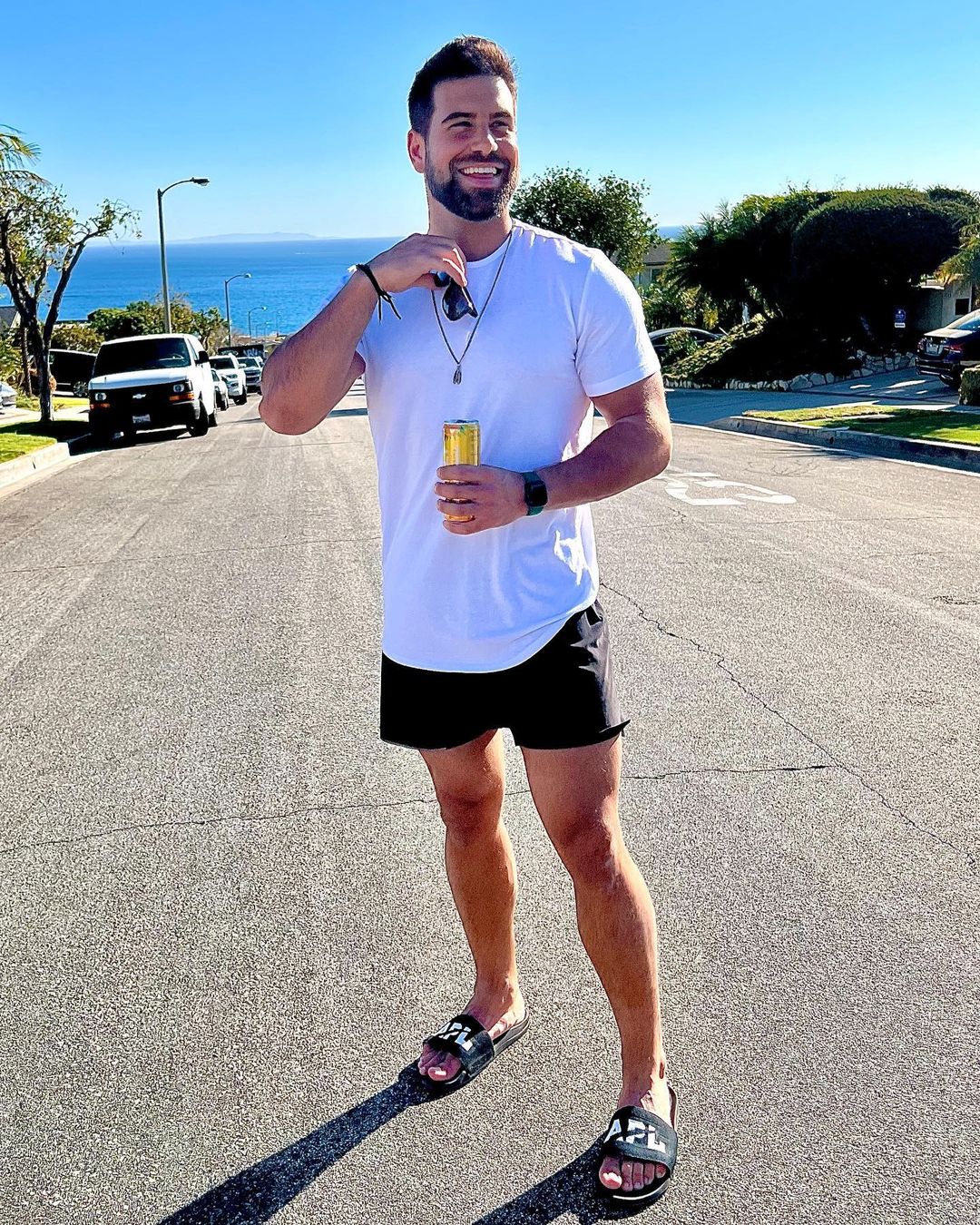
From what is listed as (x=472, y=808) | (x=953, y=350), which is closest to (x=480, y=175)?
(x=472, y=808)

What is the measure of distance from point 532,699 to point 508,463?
0.48 m

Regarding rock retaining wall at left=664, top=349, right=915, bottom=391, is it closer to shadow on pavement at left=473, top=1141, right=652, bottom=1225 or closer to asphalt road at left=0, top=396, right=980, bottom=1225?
asphalt road at left=0, top=396, right=980, bottom=1225

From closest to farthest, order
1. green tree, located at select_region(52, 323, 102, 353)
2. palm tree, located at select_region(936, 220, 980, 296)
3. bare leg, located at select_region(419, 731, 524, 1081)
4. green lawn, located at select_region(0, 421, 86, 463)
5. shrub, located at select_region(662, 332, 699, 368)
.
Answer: bare leg, located at select_region(419, 731, 524, 1081)
green lawn, located at select_region(0, 421, 86, 463)
palm tree, located at select_region(936, 220, 980, 296)
shrub, located at select_region(662, 332, 699, 368)
green tree, located at select_region(52, 323, 102, 353)

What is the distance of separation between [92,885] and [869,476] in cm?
1111

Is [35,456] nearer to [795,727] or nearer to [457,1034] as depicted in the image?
[795,727]

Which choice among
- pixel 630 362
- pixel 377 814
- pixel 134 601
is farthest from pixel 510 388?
pixel 134 601

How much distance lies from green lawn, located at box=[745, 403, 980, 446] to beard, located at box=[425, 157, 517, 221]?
13.6 metres

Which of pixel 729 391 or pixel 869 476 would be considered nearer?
pixel 869 476

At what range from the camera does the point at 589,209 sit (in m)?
50.9

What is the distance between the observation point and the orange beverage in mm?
2426

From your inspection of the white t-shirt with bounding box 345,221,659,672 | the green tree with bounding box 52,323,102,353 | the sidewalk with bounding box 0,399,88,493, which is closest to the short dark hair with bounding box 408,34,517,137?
the white t-shirt with bounding box 345,221,659,672

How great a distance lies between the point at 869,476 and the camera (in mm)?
13562

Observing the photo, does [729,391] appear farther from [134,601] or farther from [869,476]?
[134,601]

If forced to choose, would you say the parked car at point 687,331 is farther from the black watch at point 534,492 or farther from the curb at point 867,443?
the black watch at point 534,492
